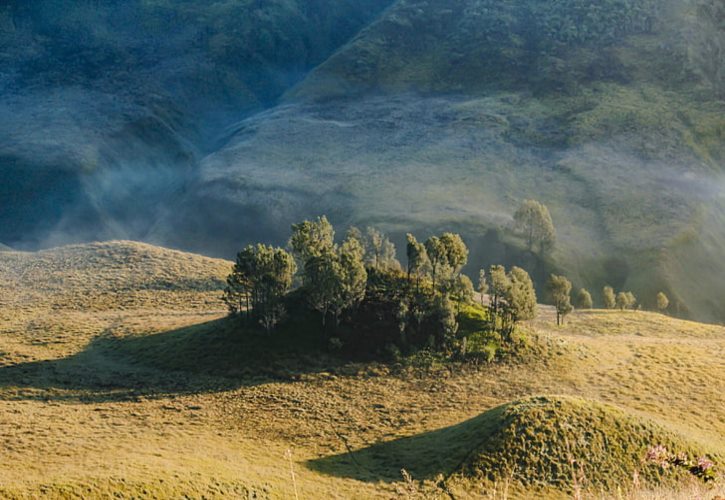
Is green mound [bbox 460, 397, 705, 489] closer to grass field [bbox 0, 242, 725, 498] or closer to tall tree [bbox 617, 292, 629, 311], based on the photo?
grass field [bbox 0, 242, 725, 498]

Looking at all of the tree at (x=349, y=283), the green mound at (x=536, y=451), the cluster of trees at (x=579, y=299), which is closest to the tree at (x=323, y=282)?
the tree at (x=349, y=283)

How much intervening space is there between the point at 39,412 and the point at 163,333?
2438 cm

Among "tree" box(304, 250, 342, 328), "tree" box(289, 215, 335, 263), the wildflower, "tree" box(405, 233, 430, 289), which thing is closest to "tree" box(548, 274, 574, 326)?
"tree" box(405, 233, 430, 289)

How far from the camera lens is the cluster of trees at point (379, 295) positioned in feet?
231

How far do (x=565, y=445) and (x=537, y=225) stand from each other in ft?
331

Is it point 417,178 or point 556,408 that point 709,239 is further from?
point 556,408

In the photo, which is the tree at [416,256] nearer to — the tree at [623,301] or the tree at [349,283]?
the tree at [349,283]

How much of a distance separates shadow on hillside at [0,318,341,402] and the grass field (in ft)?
0.84

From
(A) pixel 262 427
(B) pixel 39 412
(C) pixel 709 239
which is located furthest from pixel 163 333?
(C) pixel 709 239

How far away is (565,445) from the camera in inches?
1764

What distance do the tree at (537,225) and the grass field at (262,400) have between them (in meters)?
44.8

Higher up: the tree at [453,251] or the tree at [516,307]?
the tree at [453,251]

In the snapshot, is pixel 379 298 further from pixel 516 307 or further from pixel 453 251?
pixel 516 307

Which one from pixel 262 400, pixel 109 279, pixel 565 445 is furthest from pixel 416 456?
pixel 109 279
